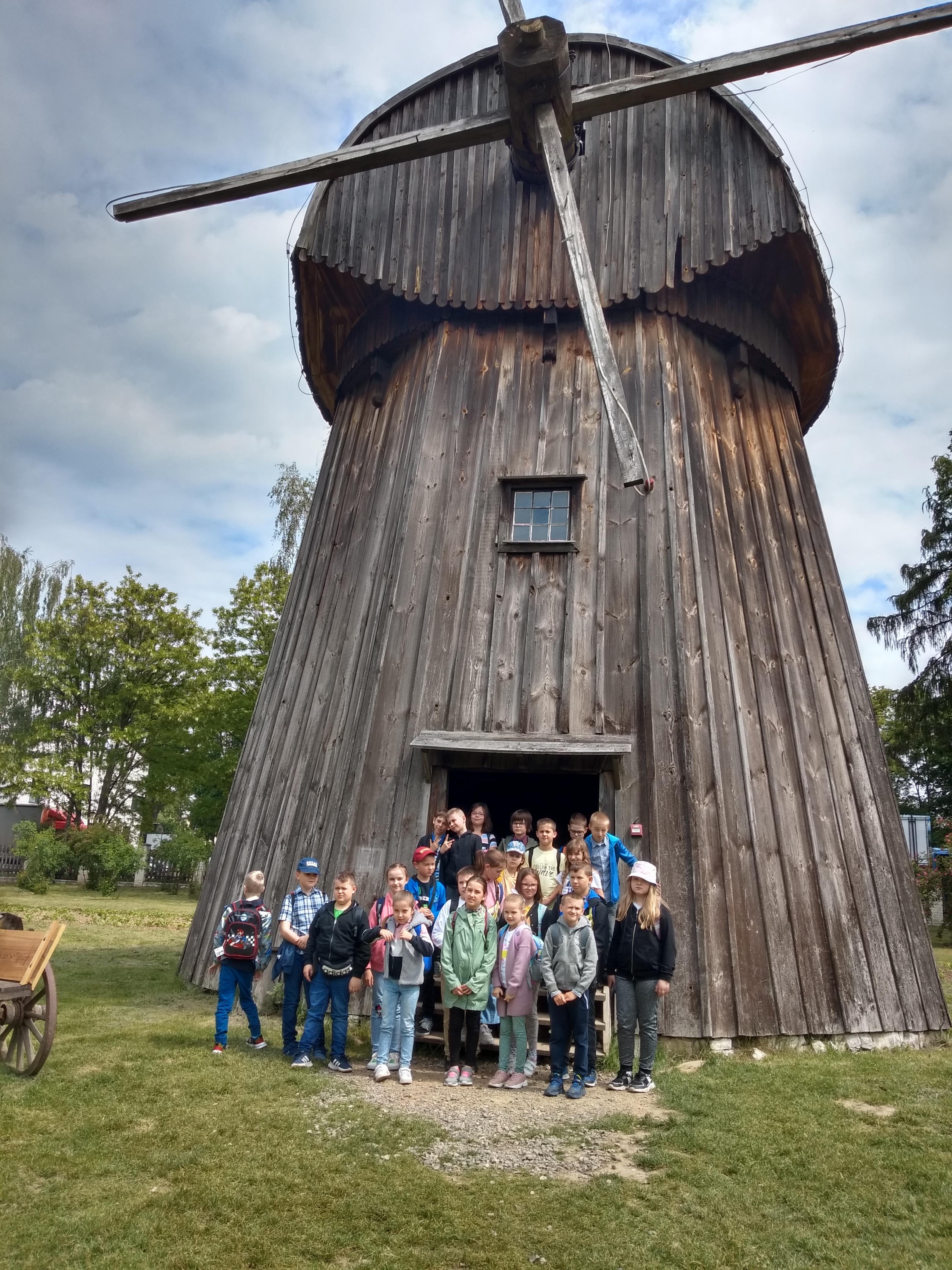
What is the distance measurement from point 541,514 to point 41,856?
2094cm

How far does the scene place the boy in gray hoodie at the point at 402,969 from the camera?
654cm

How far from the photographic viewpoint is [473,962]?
6.43 m

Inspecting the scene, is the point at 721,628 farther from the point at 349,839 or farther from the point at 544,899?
the point at 349,839

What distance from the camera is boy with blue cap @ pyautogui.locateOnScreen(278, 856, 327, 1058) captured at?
684 centimetres

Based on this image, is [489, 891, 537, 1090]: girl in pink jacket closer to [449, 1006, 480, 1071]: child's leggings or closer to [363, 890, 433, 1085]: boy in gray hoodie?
[449, 1006, 480, 1071]: child's leggings

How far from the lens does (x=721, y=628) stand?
8844 millimetres

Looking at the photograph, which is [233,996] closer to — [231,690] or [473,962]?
[473,962]

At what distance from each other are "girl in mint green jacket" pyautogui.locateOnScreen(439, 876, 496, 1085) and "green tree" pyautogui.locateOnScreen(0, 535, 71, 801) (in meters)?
26.3

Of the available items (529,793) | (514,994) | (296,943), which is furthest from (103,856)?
(514,994)

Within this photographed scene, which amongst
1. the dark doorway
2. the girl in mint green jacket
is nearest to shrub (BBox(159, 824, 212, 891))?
the dark doorway

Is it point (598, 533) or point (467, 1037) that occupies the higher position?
point (598, 533)

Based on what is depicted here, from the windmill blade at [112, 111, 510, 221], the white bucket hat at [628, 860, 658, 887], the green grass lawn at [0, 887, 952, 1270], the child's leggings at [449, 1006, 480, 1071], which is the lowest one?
the green grass lawn at [0, 887, 952, 1270]

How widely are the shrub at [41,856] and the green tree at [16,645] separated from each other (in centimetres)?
395

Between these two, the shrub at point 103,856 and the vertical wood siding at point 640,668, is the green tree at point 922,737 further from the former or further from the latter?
the shrub at point 103,856
